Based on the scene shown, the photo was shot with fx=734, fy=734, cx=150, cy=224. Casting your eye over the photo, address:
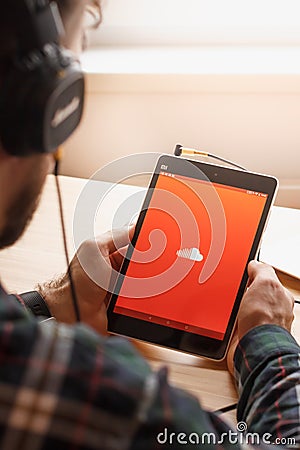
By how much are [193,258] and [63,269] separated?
0.21m

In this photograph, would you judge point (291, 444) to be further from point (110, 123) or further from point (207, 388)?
point (110, 123)

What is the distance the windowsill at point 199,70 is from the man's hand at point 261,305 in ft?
1.71

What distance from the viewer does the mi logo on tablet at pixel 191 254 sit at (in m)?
0.97

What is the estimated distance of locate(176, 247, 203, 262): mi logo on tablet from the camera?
968 mm

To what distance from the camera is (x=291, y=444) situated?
0.72 metres

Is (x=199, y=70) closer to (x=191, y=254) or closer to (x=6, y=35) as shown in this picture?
(x=191, y=254)

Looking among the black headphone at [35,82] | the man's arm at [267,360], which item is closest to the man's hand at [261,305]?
the man's arm at [267,360]

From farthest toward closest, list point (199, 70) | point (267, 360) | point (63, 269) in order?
point (199, 70), point (63, 269), point (267, 360)

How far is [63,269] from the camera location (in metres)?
1.06

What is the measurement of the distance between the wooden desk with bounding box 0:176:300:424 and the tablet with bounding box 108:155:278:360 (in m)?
0.02

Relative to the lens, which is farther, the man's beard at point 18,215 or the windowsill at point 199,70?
the windowsill at point 199,70

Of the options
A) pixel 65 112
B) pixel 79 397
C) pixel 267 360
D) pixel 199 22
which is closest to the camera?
pixel 79 397

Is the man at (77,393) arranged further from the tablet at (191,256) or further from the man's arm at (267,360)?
the tablet at (191,256)

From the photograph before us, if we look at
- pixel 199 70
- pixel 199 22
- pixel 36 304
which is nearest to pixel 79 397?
pixel 36 304
